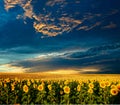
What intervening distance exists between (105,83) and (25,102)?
395cm

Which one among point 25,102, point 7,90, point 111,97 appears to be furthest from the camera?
point 7,90

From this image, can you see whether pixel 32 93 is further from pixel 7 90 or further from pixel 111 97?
pixel 111 97

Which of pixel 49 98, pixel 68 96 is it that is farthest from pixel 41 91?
pixel 68 96

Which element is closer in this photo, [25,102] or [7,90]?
[25,102]

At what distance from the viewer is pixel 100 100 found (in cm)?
1877

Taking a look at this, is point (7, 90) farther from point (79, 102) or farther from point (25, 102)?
point (79, 102)

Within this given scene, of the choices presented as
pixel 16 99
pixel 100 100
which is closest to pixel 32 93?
pixel 16 99

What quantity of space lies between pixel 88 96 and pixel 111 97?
4.54ft

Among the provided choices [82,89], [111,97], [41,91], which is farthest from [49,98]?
[111,97]

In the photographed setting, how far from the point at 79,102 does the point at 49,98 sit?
4.96 feet

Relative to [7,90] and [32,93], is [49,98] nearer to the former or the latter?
[32,93]

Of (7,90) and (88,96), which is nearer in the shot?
(88,96)

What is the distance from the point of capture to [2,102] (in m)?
20.4

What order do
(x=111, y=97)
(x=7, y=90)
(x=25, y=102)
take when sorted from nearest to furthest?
1. (x=111, y=97)
2. (x=25, y=102)
3. (x=7, y=90)
